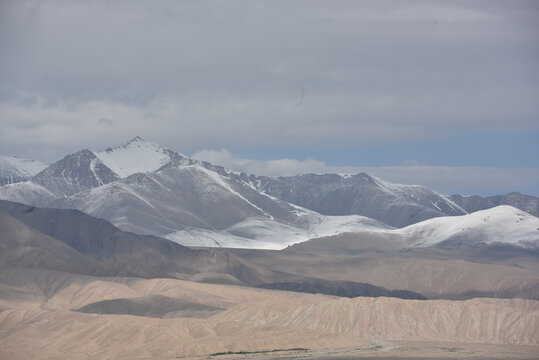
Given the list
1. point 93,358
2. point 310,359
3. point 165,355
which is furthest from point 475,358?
point 93,358

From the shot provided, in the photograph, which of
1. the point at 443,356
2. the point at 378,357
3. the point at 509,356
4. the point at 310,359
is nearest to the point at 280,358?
the point at 310,359

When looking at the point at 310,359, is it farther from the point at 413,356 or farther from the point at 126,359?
the point at 126,359

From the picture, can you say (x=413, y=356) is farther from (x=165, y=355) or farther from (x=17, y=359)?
(x=17, y=359)

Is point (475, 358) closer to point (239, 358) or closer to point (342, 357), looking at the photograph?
point (342, 357)

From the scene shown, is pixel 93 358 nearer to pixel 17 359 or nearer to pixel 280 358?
pixel 17 359

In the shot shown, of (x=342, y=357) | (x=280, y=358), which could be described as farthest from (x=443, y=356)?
(x=280, y=358)
